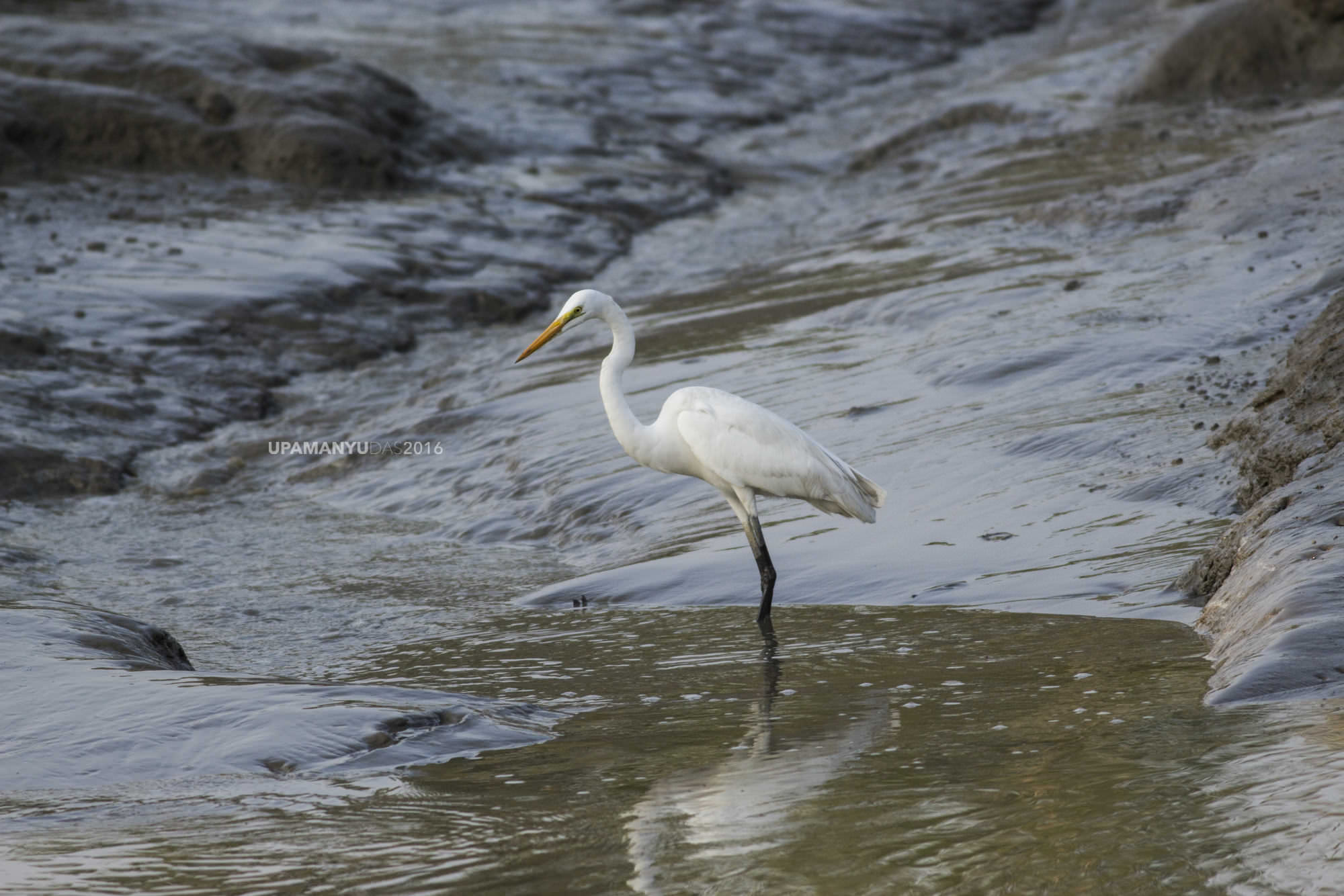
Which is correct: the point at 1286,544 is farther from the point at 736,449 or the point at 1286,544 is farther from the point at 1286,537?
the point at 736,449

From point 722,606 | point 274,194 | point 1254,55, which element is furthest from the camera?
point 1254,55

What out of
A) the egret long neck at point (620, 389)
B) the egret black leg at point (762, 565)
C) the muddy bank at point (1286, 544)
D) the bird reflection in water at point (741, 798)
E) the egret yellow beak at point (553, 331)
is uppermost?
the egret yellow beak at point (553, 331)

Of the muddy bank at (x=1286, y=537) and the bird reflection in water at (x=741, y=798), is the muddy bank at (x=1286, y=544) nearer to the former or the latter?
the muddy bank at (x=1286, y=537)

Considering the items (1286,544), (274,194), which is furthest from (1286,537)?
(274,194)

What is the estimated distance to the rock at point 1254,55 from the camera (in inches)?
682

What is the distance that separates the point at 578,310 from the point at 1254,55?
516 inches

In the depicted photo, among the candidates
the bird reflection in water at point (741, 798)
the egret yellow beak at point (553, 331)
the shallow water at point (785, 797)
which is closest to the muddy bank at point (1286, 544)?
the shallow water at point (785, 797)

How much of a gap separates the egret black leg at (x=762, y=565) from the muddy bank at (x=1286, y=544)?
5.14 ft

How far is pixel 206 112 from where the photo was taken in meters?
16.7

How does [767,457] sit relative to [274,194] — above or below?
below

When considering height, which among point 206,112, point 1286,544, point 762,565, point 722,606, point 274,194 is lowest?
point 722,606

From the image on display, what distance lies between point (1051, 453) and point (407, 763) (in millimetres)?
3958

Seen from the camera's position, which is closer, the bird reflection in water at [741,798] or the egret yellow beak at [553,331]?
the bird reflection in water at [741,798]

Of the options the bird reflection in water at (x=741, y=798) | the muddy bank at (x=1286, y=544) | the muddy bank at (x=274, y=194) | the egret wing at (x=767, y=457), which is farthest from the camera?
the muddy bank at (x=274, y=194)
